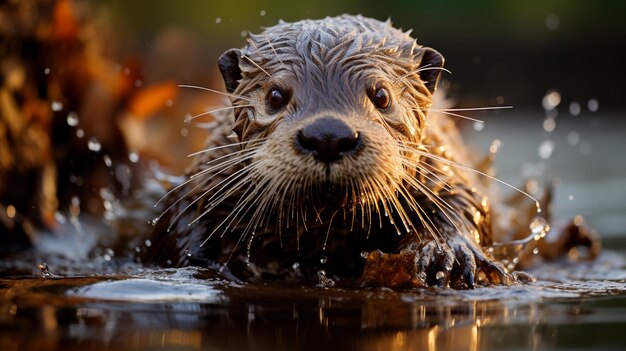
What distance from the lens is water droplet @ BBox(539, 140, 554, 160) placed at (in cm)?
1050

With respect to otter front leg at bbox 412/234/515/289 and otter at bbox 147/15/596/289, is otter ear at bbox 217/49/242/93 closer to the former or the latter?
otter at bbox 147/15/596/289

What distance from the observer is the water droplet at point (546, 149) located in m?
10.5

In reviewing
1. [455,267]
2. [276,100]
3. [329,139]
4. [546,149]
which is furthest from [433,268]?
[546,149]

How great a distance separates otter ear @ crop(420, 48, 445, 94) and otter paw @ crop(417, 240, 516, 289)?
624mm

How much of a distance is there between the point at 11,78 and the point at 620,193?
4.74 metres

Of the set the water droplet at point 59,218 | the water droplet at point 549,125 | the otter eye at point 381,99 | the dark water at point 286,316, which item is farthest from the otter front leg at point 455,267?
the water droplet at point 549,125

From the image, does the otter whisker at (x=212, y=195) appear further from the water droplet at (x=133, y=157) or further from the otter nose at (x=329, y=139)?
the water droplet at (x=133, y=157)

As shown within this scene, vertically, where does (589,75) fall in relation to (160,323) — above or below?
above

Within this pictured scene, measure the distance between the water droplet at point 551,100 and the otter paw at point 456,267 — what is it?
9.14m

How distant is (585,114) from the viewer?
555 inches

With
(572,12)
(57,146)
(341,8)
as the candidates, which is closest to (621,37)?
(572,12)

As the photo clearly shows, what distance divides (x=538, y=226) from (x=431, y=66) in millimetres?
1144

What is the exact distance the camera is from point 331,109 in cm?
354

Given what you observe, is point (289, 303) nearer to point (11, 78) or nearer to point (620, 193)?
point (11, 78)
